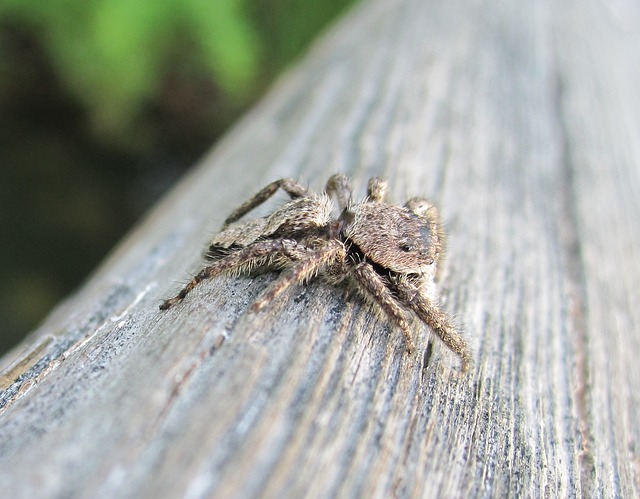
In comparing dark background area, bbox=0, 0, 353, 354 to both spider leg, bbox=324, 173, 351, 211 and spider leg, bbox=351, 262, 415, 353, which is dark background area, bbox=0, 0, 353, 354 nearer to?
spider leg, bbox=324, 173, 351, 211

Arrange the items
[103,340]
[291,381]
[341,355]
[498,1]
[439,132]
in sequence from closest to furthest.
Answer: [291,381] → [341,355] → [103,340] → [439,132] → [498,1]

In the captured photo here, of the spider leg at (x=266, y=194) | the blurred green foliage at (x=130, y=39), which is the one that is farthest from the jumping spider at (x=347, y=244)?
the blurred green foliage at (x=130, y=39)

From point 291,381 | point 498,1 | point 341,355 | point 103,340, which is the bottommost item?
point 498,1

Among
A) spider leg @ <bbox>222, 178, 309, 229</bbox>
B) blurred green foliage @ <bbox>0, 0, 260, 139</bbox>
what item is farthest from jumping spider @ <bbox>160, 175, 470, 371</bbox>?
blurred green foliage @ <bbox>0, 0, 260, 139</bbox>

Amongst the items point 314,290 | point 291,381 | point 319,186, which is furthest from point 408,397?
point 319,186

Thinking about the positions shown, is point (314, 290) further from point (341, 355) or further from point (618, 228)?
point (618, 228)

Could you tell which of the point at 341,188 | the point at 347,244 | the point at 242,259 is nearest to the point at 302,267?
the point at 242,259
